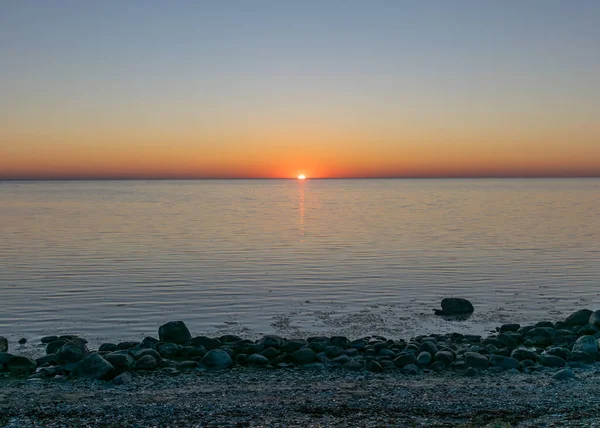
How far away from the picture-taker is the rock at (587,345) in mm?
19594

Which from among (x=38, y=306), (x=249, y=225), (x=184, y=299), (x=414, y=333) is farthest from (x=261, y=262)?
(x=249, y=225)

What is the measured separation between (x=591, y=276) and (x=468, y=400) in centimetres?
2377

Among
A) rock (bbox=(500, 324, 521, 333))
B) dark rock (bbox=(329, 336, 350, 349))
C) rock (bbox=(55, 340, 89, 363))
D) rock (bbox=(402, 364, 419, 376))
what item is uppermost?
rock (bbox=(55, 340, 89, 363))

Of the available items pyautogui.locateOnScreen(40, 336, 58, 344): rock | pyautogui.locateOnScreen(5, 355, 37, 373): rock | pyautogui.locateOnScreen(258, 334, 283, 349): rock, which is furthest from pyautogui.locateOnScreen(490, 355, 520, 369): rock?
pyautogui.locateOnScreen(40, 336, 58, 344): rock

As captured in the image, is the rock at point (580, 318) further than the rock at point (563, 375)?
Yes

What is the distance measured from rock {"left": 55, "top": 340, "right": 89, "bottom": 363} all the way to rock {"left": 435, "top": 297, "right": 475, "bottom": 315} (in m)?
14.5

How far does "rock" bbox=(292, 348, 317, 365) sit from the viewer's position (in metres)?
18.9

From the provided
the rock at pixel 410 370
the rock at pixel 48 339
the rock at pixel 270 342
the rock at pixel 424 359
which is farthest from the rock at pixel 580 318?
the rock at pixel 48 339

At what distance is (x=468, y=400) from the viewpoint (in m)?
15.3

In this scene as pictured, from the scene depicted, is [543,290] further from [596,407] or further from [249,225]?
[249,225]

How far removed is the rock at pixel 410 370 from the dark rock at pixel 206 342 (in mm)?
6098

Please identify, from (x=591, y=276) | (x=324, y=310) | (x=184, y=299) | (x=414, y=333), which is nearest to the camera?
(x=414, y=333)

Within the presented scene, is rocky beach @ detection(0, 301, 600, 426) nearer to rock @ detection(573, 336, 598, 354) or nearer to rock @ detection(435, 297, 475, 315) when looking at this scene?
rock @ detection(573, 336, 598, 354)

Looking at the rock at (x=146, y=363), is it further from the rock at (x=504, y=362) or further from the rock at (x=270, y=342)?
the rock at (x=504, y=362)
